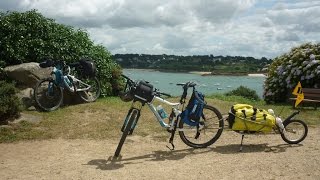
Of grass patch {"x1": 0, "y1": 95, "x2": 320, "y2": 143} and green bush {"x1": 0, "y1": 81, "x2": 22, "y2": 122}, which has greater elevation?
green bush {"x1": 0, "y1": 81, "x2": 22, "y2": 122}

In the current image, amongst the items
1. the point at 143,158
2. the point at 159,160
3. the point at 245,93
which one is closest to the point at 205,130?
the point at 159,160

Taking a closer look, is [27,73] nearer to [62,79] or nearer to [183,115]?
[62,79]

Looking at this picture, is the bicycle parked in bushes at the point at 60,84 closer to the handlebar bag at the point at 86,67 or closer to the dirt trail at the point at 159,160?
the handlebar bag at the point at 86,67

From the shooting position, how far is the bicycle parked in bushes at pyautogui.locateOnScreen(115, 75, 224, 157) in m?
8.12

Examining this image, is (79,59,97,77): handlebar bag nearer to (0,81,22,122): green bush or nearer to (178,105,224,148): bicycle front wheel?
(0,81,22,122): green bush

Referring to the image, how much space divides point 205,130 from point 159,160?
4.32 ft

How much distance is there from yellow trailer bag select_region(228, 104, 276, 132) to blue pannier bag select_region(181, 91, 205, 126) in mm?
640

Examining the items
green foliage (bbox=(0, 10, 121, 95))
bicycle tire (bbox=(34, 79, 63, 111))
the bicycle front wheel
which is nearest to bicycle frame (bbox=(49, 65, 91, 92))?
bicycle tire (bbox=(34, 79, 63, 111))

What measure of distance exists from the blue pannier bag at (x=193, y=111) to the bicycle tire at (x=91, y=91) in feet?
15.8

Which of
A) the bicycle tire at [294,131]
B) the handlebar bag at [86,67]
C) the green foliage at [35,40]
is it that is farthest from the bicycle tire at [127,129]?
the green foliage at [35,40]

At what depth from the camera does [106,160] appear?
306 inches

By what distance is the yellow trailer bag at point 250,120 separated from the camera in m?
8.61

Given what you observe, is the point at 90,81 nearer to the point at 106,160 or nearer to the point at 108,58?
the point at 108,58

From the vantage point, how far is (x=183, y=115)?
854 centimetres
